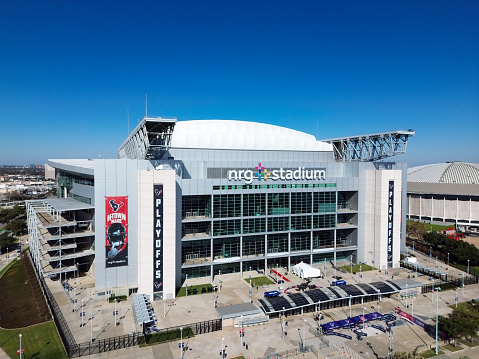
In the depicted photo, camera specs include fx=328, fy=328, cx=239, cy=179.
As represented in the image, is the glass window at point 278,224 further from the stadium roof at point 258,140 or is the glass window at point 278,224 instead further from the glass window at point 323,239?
the stadium roof at point 258,140

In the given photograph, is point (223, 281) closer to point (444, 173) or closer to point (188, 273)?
point (188, 273)

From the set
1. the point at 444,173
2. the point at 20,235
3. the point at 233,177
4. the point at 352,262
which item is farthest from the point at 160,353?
the point at 444,173

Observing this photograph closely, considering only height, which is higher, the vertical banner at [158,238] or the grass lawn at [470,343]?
the vertical banner at [158,238]

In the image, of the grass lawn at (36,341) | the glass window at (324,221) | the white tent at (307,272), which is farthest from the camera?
the glass window at (324,221)

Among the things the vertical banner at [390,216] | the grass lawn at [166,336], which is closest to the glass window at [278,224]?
the vertical banner at [390,216]

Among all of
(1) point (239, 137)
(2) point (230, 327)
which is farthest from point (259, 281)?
(1) point (239, 137)

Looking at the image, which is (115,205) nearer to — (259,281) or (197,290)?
(197,290)

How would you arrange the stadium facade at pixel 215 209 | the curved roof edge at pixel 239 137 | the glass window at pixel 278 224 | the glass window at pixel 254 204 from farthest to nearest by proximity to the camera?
the curved roof edge at pixel 239 137
the glass window at pixel 278 224
the glass window at pixel 254 204
the stadium facade at pixel 215 209

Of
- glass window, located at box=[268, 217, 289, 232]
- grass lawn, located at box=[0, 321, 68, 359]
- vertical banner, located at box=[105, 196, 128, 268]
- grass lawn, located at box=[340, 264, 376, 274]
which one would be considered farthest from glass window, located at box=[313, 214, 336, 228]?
grass lawn, located at box=[0, 321, 68, 359]
